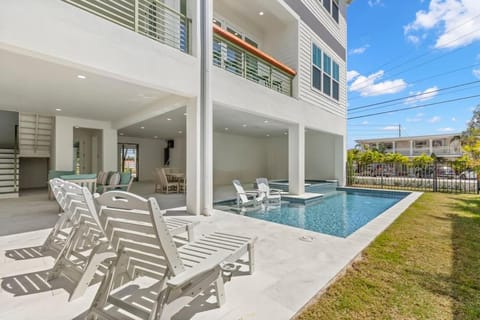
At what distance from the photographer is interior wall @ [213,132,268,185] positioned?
1439cm

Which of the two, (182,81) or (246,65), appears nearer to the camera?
(182,81)

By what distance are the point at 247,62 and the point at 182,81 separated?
323 cm

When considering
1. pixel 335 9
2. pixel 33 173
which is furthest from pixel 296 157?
pixel 33 173

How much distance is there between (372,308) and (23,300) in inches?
129

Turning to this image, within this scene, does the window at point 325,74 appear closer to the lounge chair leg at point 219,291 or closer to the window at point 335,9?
the window at point 335,9

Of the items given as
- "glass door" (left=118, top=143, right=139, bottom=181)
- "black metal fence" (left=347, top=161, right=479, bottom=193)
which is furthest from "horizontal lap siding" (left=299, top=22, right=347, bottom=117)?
"glass door" (left=118, top=143, right=139, bottom=181)

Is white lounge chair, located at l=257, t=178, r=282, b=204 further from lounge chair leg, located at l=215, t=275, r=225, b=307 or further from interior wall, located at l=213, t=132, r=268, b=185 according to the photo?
lounge chair leg, located at l=215, t=275, r=225, b=307

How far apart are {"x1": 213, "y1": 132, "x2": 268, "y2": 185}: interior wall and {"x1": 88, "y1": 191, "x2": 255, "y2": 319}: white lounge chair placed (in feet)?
39.3

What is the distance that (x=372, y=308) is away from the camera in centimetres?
230

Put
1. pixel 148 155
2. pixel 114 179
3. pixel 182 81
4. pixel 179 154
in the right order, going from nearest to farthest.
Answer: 1. pixel 182 81
2. pixel 114 179
3. pixel 179 154
4. pixel 148 155

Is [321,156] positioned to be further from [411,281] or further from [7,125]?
[7,125]

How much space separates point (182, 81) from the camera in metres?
5.61

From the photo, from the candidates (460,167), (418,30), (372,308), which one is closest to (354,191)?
(460,167)

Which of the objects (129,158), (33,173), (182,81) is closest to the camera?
(182,81)
